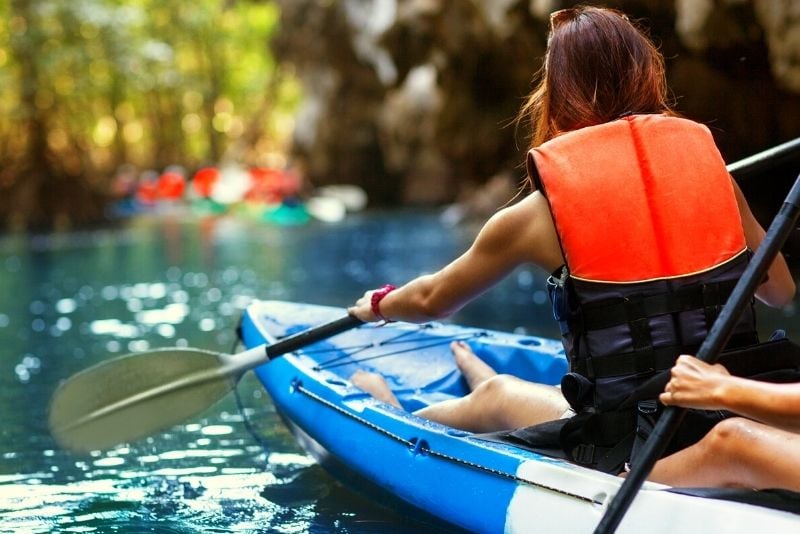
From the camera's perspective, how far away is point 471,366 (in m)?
A: 4.15

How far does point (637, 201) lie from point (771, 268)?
1.55 ft

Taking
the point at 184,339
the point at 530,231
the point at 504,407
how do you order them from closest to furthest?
the point at 530,231 → the point at 504,407 → the point at 184,339

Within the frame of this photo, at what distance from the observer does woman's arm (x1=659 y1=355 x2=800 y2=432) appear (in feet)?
6.89

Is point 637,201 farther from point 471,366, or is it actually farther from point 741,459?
point 471,366

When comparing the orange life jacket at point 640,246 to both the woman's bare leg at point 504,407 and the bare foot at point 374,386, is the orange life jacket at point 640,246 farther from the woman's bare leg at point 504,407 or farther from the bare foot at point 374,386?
the bare foot at point 374,386

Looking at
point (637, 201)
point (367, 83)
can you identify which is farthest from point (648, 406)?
point (367, 83)

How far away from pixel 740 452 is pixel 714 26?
7.68 metres

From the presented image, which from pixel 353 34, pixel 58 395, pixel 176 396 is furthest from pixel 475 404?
pixel 353 34

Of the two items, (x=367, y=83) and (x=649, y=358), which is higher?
(x=367, y=83)

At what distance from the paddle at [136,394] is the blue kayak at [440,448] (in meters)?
0.25

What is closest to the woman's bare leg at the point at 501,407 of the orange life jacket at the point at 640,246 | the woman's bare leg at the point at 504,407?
the woman's bare leg at the point at 504,407

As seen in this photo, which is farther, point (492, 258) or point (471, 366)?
point (471, 366)

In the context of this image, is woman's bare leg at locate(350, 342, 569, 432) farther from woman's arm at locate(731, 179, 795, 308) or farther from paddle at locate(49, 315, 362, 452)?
paddle at locate(49, 315, 362, 452)

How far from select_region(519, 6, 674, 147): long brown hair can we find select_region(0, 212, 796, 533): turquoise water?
4.40 feet
